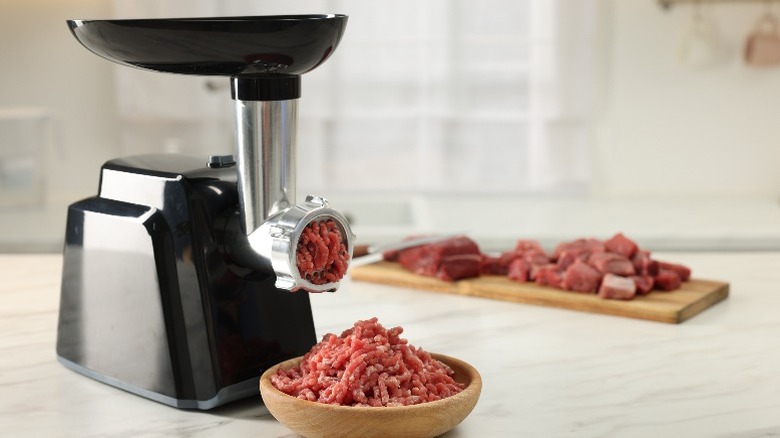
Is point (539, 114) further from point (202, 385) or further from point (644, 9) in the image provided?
point (202, 385)

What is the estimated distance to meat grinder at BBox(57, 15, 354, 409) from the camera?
1.06m

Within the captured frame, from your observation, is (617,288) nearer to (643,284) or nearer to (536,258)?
(643,284)

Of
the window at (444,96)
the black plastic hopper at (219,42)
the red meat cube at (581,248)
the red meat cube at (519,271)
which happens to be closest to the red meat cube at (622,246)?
the red meat cube at (581,248)

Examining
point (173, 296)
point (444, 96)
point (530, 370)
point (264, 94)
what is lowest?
point (530, 370)

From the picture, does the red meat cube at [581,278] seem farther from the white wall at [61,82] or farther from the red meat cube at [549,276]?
the white wall at [61,82]

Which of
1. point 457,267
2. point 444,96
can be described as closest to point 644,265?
point 457,267

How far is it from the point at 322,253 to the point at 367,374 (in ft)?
0.48

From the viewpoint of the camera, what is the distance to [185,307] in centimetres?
115

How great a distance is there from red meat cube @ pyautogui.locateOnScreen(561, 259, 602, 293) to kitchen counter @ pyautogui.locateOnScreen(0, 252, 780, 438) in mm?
53

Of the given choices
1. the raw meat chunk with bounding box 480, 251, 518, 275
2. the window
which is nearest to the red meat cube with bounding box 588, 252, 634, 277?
the raw meat chunk with bounding box 480, 251, 518, 275

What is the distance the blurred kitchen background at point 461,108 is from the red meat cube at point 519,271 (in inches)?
59.1

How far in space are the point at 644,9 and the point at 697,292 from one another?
1848 millimetres

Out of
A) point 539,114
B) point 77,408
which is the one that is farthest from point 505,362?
point 539,114

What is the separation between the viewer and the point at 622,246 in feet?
5.49
